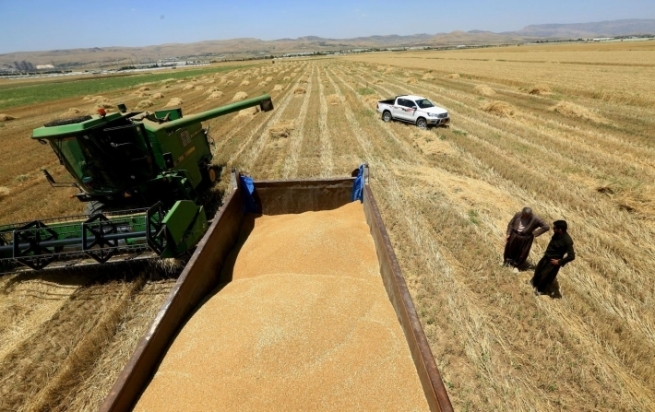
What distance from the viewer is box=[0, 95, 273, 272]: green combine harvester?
536 centimetres

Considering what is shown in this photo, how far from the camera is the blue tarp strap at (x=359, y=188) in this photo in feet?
20.7

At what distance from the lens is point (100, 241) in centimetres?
550

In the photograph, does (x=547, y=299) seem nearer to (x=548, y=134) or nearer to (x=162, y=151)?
→ (x=162, y=151)

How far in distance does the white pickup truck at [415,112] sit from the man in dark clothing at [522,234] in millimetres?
10500

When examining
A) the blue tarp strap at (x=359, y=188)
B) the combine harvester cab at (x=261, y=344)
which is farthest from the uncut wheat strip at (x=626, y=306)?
the blue tarp strap at (x=359, y=188)

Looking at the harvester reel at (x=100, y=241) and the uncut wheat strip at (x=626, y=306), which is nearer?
the uncut wheat strip at (x=626, y=306)

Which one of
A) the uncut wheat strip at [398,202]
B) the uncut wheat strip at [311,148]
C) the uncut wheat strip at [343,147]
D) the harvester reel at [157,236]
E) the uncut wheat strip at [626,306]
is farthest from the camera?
the uncut wheat strip at [343,147]

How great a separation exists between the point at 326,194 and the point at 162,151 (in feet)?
11.8

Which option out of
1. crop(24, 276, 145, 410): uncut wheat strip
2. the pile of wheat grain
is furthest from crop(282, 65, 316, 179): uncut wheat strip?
the pile of wheat grain

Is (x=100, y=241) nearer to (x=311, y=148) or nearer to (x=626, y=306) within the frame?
(x=626, y=306)

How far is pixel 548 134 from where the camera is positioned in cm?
1374

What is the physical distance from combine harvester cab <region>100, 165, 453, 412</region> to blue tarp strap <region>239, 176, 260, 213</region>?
4.37 ft

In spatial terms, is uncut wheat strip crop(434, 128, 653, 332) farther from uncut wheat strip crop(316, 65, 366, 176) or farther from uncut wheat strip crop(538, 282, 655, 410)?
uncut wheat strip crop(316, 65, 366, 176)

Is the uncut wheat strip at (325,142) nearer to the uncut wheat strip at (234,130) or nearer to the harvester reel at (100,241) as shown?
the uncut wheat strip at (234,130)
